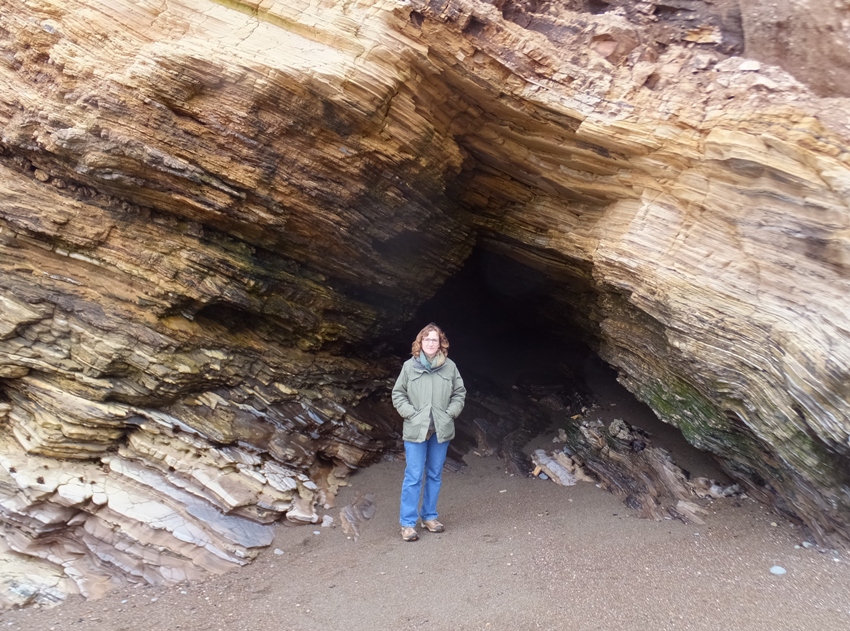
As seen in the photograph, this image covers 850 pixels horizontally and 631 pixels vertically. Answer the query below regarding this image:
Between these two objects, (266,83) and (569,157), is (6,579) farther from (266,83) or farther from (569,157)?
(569,157)

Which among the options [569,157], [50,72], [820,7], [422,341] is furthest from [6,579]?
[820,7]

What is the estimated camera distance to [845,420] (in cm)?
424

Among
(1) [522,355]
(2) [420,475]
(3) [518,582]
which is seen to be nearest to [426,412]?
(2) [420,475]

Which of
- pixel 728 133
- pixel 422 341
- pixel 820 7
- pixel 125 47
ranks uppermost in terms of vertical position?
pixel 820 7

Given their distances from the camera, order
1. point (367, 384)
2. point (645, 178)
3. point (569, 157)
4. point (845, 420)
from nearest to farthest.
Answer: point (845, 420), point (645, 178), point (569, 157), point (367, 384)

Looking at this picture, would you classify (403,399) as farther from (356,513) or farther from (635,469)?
(635,469)

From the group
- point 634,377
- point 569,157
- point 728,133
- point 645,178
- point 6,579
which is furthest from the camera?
point 634,377

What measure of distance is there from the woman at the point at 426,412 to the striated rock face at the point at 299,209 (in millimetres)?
1495

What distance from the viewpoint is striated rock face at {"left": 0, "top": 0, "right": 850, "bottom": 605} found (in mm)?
4867

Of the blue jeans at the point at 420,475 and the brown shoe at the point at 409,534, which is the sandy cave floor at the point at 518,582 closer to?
the brown shoe at the point at 409,534

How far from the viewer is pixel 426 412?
17.8 feet

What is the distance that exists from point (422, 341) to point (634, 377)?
3.04m

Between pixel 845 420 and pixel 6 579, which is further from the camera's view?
pixel 6 579

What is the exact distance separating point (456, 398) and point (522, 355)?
22.9 ft
